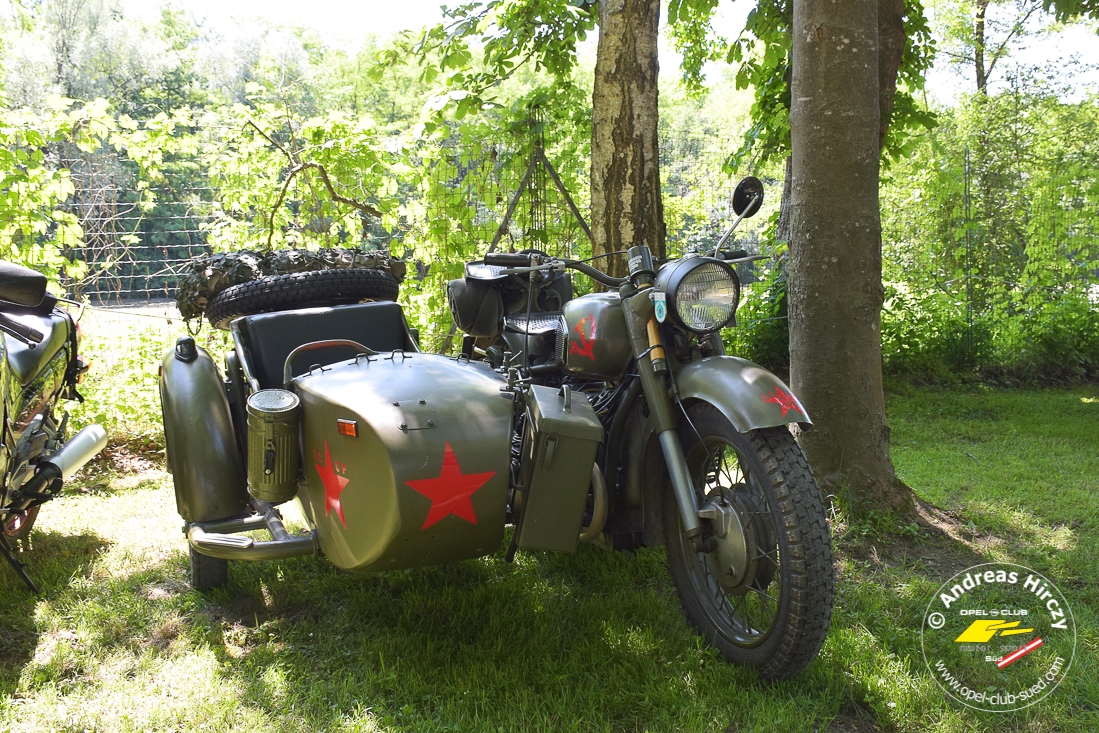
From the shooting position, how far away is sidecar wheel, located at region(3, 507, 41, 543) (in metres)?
3.13

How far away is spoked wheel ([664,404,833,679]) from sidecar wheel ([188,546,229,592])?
1808 millimetres

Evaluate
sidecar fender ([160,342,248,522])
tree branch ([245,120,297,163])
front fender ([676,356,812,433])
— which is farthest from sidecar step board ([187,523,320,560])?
tree branch ([245,120,297,163])

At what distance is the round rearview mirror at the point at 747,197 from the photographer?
242 cm

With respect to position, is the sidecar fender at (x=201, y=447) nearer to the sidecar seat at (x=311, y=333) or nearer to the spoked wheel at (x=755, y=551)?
the sidecar seat at (x=311, y=333)

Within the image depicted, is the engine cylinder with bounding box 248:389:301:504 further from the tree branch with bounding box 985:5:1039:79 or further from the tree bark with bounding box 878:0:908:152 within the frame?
the tree branch with bounding box 985:5:1039:79

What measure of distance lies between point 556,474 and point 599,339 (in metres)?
0.57

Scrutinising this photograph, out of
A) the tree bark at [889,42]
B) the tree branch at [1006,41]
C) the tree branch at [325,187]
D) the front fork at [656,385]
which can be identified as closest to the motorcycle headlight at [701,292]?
the front fork at [656,385]

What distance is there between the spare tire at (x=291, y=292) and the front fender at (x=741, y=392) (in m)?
1.56

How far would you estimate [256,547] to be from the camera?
90.7 inches

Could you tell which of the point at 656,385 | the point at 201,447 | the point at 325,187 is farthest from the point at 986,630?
Answer: the point at 325,187

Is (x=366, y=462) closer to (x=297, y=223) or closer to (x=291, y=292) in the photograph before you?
(x=291, y=292)

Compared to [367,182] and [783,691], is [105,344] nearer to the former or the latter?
[367,182]

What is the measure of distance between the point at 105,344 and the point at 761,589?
5.19 metres

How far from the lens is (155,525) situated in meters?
3.86
